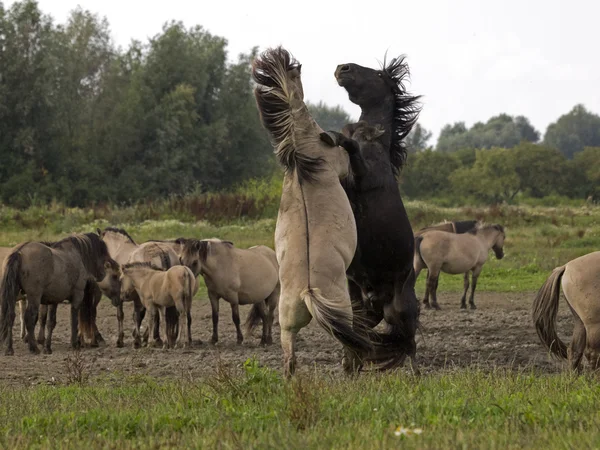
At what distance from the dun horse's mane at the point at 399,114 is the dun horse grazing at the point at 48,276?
6.54 m

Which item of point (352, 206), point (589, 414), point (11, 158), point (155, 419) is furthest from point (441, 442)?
point (11, 158)

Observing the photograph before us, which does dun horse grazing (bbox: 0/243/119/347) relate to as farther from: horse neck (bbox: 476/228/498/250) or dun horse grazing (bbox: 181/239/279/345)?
horse neck (bbox: 476/228/498/250)

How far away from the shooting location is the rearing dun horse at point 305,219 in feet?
23.1

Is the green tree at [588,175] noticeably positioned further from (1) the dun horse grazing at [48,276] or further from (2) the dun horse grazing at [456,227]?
(1) the dun horse grazing at [48,276]

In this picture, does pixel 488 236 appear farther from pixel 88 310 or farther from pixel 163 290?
pixel 88 310

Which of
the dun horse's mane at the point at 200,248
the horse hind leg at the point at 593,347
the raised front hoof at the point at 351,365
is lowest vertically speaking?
the raised front hoof at the point at 351,365


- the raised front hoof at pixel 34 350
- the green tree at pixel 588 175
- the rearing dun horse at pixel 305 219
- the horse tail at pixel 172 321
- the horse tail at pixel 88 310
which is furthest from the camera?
the green tree at pixel 588 175

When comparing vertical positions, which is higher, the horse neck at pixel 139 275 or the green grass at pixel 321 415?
the green grass at pixel 321 415

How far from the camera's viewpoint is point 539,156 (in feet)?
214

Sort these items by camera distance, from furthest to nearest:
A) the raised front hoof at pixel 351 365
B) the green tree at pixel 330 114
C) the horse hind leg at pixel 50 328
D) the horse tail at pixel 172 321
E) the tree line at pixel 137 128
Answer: the green tree at pixel 330 114, the tree line at pixel 137 128, the horse tail at pixel 172 321, the horse hind leg at pixel 50 328, the raised front hoof at pixel 351 365

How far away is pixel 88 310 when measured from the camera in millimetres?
15023

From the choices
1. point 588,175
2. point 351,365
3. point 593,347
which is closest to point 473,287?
point 593,347

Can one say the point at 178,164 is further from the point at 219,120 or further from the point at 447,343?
the point at 447,343

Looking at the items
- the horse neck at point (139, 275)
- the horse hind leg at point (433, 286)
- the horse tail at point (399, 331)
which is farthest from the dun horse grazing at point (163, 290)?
the horse hind leg at point (433, 286)
